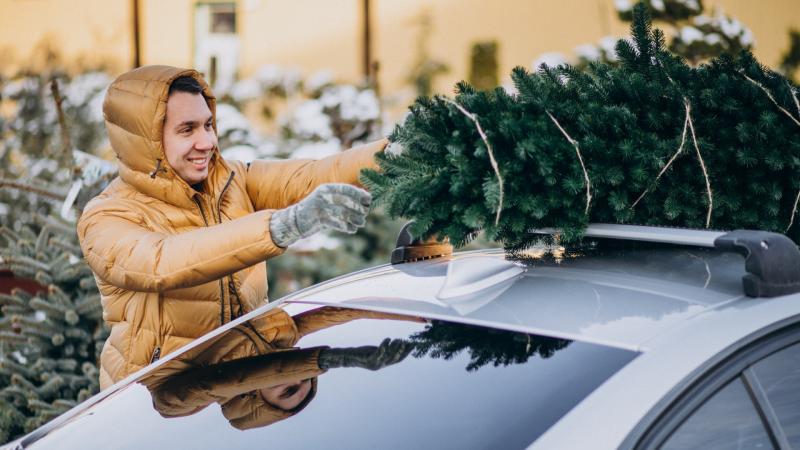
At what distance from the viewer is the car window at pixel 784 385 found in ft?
6.54

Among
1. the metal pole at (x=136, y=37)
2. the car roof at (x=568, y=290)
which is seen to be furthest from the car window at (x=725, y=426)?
the metal pole at (x=136, y=37)

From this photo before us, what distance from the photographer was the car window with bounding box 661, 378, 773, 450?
73.0 inches

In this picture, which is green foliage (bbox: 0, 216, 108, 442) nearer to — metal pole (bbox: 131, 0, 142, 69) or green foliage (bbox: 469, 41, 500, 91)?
metal pole (bbox: 131, 0, 142, 69)

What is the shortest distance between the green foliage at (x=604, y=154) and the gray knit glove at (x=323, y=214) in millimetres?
97

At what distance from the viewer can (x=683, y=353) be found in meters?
1.89

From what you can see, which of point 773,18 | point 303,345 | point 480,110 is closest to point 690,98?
point 480,110

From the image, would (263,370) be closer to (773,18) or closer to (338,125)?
(338,125)

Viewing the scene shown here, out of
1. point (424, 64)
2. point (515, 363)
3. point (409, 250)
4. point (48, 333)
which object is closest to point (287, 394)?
point (515, 363)

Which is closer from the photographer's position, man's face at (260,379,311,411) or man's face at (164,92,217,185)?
man's face at (260,379,311,411)

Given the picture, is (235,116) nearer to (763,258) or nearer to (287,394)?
(287,394)

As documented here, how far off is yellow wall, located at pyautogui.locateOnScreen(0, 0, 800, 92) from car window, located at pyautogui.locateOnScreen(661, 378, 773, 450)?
6.72m

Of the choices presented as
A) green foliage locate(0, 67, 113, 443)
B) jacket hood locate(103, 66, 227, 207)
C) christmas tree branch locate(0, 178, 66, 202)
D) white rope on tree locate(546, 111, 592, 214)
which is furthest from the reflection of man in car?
christmas tree branch locate(0, 178, 66, 202)

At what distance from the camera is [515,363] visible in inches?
80.6

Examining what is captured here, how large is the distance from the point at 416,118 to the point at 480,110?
0.55 feet
